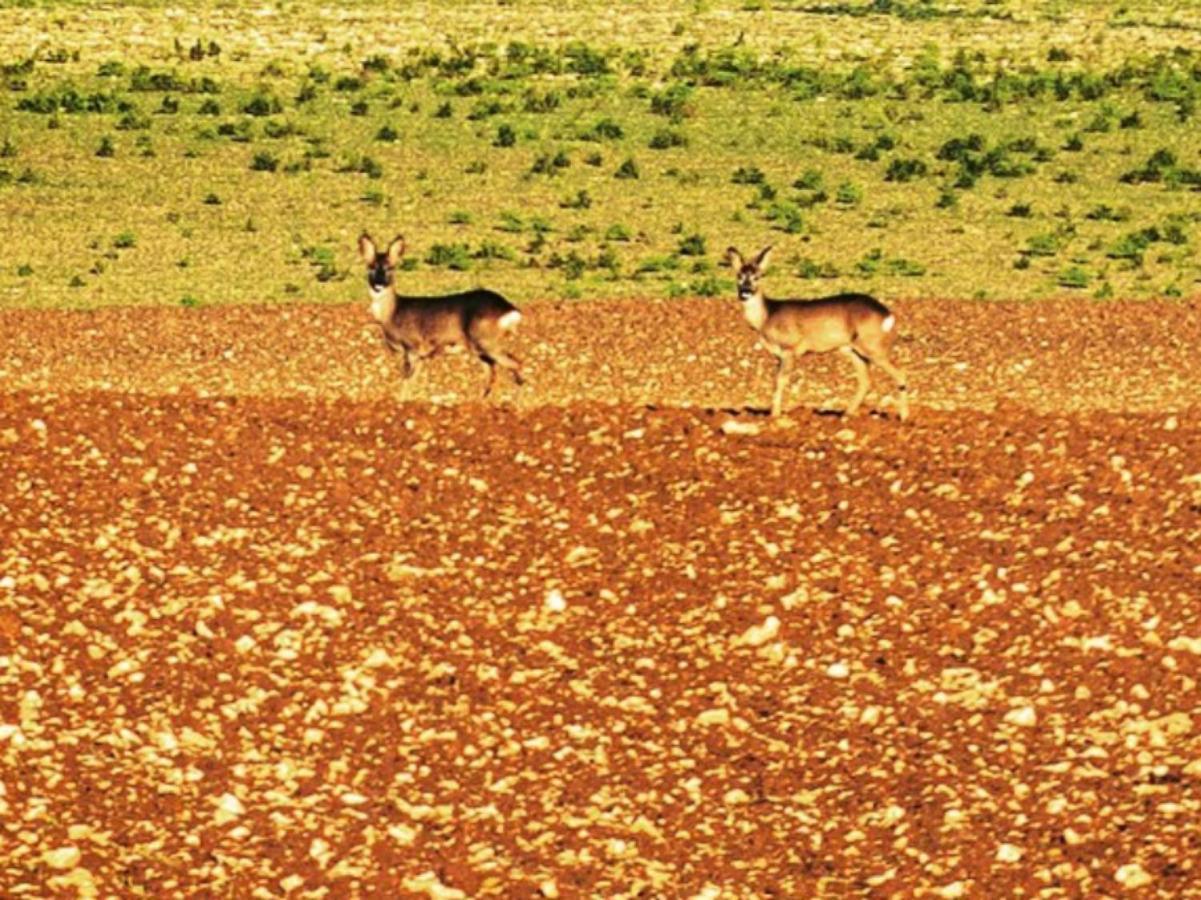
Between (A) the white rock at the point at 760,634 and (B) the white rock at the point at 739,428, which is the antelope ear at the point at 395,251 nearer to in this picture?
(B) the white rock at the point at 739,428

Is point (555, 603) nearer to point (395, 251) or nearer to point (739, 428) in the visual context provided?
point (739, 428)

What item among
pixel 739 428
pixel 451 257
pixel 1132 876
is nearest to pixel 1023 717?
pixel 1132 876

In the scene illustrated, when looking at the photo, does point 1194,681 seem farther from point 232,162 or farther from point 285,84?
point 285,84

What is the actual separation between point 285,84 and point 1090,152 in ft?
61.1

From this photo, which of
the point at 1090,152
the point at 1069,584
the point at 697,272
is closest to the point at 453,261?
the point at 697,272

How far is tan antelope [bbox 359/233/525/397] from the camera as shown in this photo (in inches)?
872

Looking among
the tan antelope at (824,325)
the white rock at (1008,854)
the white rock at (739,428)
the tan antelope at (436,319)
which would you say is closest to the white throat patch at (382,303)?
the tan antelope at (436,319)

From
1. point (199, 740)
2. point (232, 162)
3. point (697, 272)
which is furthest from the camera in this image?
point (232, 162)

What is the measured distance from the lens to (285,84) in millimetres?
64438

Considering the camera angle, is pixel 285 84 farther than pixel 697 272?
Yes

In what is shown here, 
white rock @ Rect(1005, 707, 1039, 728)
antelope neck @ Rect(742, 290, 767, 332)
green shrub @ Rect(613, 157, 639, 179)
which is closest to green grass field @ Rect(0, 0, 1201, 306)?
green shrub @ Rect(613, 157, 639, 179)

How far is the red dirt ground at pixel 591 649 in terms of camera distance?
14.8m

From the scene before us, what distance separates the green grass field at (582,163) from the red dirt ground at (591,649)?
59.7 ft

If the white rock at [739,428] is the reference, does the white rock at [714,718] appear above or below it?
below
